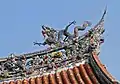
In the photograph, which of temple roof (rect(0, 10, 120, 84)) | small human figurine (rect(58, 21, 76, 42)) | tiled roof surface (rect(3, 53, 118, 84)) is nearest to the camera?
tiled roof surface (rect(3, 53, 118, 84))

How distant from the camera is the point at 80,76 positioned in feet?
29.2

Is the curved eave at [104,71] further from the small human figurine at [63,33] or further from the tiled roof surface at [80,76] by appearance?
the small human figurine at [63,33]

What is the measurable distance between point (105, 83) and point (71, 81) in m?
0.90

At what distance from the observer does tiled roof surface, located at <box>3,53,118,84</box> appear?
8.43 meters

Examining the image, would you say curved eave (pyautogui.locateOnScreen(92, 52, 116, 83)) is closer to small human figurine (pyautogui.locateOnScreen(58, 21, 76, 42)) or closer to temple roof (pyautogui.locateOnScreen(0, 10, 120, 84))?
temple roof (pyautogui.locateOnScreen(0, 10, 120, 84))

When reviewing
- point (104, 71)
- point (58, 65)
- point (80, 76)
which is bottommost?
point (104, 71)

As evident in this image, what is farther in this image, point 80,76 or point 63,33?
point 63,33

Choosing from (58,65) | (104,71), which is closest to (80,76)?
(58,65)

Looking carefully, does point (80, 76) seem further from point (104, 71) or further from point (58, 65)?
point (104, 71)

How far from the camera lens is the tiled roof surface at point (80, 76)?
8.43 meters

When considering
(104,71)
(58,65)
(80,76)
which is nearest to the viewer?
(104,71)

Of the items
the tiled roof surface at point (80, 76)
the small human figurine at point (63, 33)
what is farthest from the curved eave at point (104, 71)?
the small human figurine at point (63, 33)

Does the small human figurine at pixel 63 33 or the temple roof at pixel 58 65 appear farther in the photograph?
the small human figurine at pixel 63 33

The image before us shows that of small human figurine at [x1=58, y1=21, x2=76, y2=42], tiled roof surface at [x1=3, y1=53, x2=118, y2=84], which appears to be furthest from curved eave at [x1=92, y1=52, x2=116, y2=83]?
small human figurine at [x1=58, y1=21, x2=76, y2=42]
